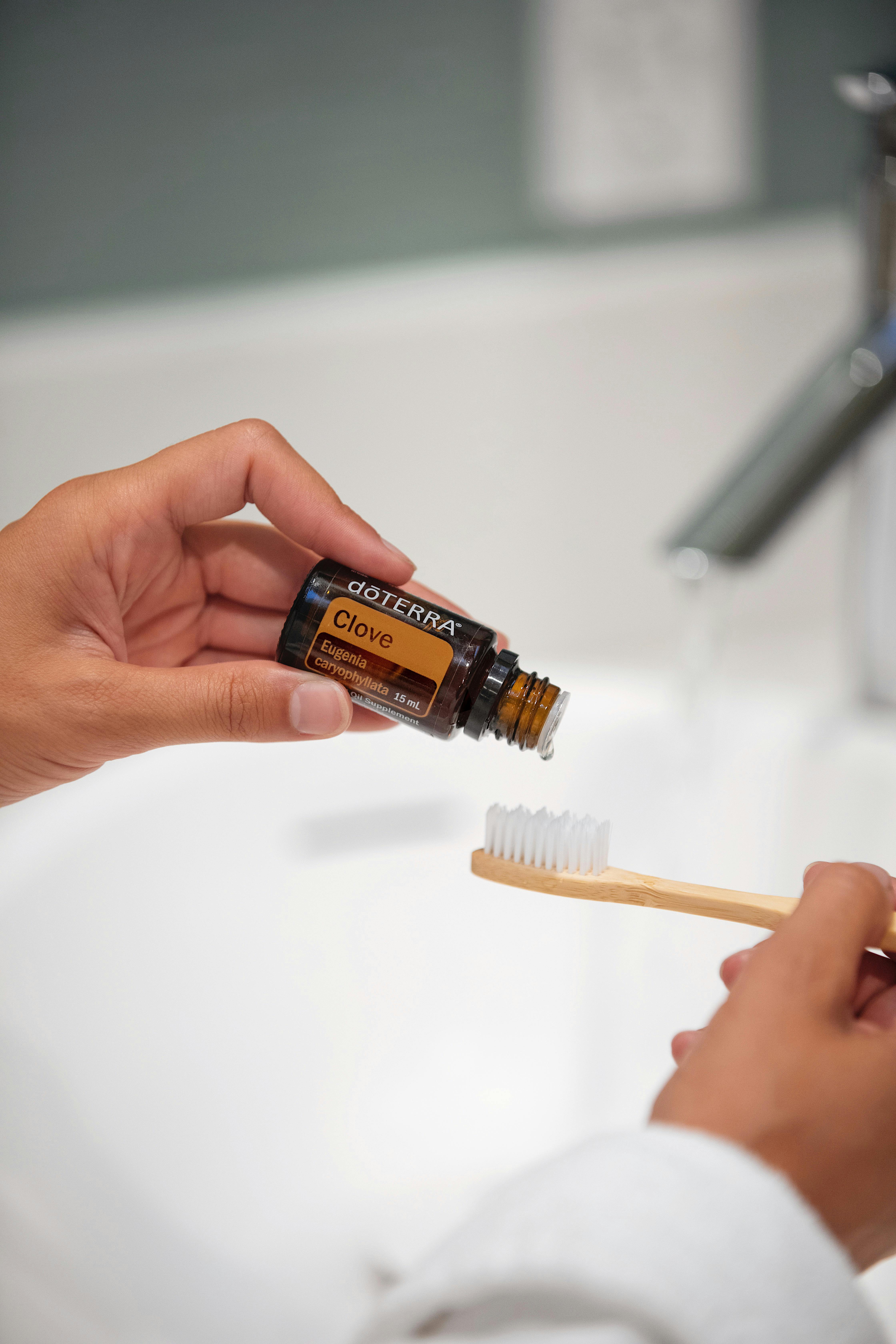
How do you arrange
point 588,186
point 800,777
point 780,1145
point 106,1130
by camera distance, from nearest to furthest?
1. point 780,1145
2. point 106,1130
3. point 800,777
4. point 588,186

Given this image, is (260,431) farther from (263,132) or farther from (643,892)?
(263,132)

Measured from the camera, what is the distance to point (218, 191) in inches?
27.6

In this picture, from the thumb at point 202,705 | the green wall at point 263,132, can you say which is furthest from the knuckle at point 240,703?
the green wall at point 263,132

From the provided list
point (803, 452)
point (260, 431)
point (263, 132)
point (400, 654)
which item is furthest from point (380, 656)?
point (263, 132)

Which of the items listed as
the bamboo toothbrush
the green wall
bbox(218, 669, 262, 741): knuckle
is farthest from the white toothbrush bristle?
the green wall

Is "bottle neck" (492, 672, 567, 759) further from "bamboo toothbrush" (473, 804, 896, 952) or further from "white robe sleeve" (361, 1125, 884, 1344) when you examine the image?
"white robe sleeve" (361, 1125, 884, 1344)

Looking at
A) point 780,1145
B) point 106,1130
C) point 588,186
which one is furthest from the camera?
point 588,186

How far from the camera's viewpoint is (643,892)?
0.41 metres

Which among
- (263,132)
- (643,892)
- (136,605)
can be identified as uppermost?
(263,132)

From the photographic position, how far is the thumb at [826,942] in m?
0.33

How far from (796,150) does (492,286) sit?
27 cm

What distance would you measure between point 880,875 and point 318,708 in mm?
213

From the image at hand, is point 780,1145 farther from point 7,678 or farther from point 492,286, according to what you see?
point 492,286

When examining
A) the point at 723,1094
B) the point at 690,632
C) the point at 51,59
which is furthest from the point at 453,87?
the point at 723,1094
